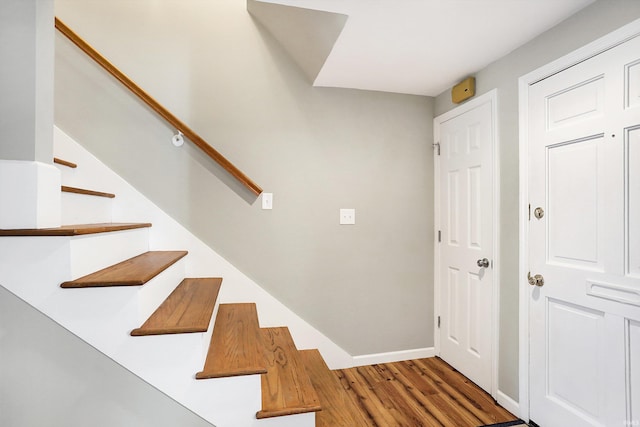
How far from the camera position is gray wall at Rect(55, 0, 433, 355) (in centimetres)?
203

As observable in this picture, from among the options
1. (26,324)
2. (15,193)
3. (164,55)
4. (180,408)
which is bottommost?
(180,408)

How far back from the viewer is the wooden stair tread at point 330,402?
1.60 m

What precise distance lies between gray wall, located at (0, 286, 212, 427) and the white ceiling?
5.59 ft

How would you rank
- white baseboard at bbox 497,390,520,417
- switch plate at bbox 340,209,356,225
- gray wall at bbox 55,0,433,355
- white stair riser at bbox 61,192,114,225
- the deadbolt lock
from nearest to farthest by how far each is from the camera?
white stair riser at bbox 61,192,114,225 < the deadbolt lock < white baseboard at bbox 497,390,520,417 < gray wall at bbox 55,0,433,355 < switch plate at bbox 340,209,356,225

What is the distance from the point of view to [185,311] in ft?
4.72

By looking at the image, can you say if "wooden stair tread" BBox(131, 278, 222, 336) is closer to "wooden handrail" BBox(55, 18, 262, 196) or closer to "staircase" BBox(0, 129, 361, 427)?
"staircase" BBox(0, 129, 361, 427)

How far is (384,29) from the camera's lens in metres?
1.68

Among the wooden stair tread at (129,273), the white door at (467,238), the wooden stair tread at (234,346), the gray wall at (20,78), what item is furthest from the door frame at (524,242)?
the gray wall at (20,78)

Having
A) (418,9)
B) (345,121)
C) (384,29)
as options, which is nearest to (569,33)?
(418,9)

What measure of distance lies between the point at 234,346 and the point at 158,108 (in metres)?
1.56

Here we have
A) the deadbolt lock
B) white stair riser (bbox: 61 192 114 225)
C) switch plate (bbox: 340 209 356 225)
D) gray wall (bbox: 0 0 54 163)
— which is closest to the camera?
gray wall (bbox: 0 0 54 163)

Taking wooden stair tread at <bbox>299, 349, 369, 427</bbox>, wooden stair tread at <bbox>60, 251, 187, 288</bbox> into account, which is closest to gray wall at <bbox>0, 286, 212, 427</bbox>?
wooden stair tread at <bbox>60, 251, 187, 288</bbox>

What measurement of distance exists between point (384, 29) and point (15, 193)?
5.95 ft

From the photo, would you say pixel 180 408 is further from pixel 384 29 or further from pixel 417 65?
pixel 417 65
